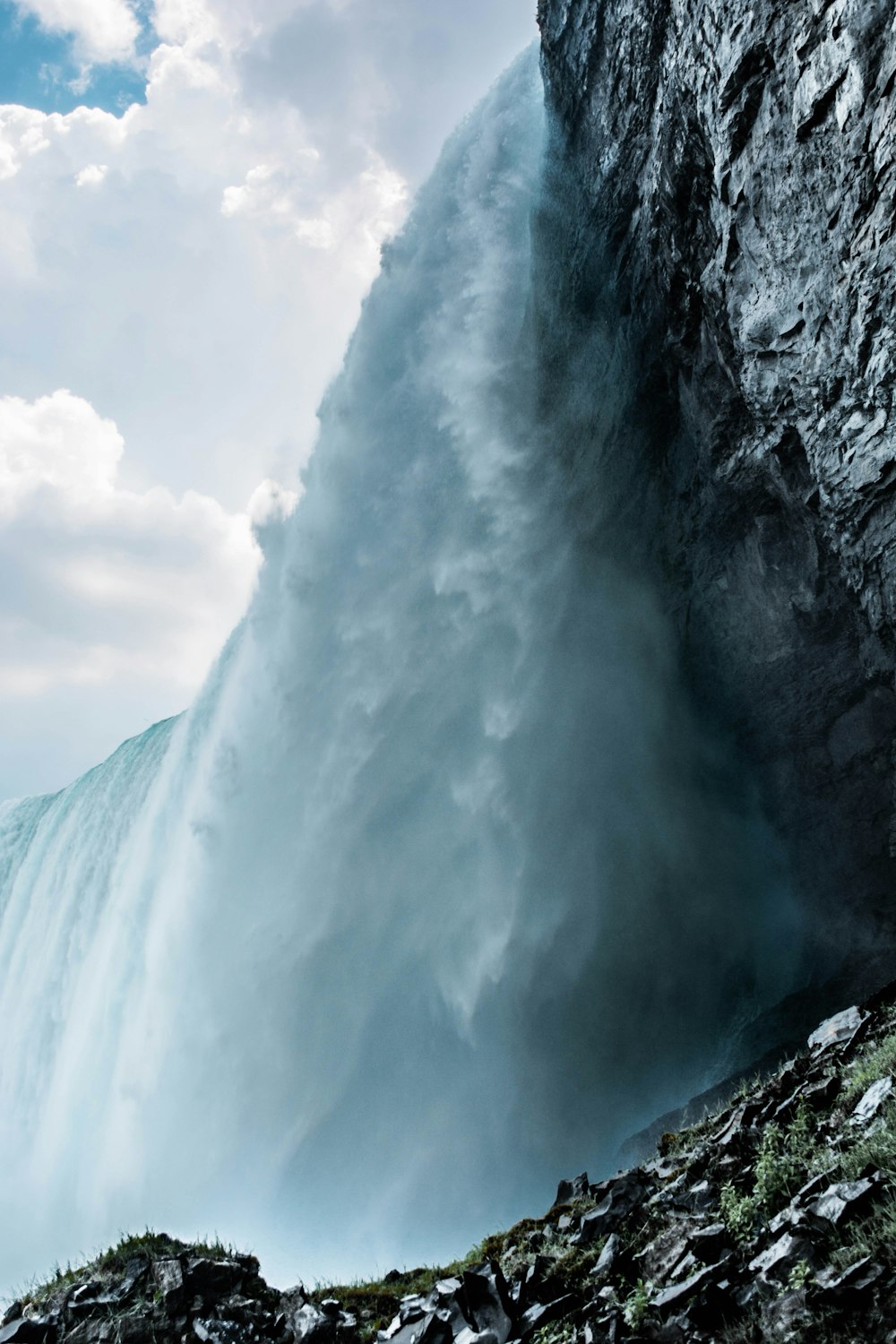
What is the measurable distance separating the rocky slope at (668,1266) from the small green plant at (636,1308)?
0.04ft

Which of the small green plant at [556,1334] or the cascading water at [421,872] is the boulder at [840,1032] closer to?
the small green plant at [556,1334]

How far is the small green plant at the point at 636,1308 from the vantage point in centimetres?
523

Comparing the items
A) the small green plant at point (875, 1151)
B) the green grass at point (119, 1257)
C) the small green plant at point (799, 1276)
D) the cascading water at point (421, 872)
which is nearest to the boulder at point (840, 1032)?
the small green plant at point (875, 1151)

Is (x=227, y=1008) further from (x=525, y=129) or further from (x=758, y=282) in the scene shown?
(x=525, y=129)

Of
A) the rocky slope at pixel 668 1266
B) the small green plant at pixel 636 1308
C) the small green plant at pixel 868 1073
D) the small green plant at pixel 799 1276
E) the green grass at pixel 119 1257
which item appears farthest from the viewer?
the green grass at pixel 119 1257

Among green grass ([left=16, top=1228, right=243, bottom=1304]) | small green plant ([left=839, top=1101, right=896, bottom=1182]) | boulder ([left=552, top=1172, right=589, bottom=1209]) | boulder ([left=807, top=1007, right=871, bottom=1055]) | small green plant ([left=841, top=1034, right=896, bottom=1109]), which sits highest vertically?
green grass ([left=16, top=1228, right=243, bottom=1304])

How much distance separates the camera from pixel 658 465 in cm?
2262

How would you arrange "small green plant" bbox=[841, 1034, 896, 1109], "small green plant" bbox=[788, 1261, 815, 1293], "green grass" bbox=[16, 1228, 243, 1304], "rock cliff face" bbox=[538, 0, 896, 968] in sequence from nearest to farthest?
1. "small green plant" bbox=[788, 1261, 815, 1293]
2. "small green plant" bbox=[841, 1034, 896, 1109]
3. "green grass" bbox=[16, 1228, 243, 1304]
4. "rock cliff face" bbox=[538, 0, 896, 968]

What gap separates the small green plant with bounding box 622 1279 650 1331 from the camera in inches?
206

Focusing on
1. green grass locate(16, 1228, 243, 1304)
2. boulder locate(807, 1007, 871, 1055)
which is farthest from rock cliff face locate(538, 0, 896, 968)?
green grass locate(16, 1228, 243, 1304)

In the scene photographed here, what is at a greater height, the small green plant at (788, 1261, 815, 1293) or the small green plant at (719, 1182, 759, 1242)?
the small green plant at (719, 1182, 759, 1242)

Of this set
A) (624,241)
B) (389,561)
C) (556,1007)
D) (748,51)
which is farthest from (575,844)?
(748,51)

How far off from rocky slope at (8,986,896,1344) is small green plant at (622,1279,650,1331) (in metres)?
0.01

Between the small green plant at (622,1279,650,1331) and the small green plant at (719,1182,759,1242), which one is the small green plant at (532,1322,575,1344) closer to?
the small green plant at (622,1279,650,1331)
